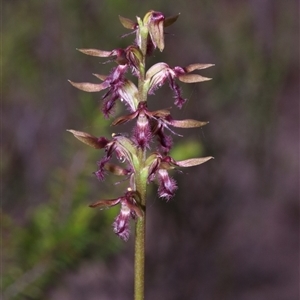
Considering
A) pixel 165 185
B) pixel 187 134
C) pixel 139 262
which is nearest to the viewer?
pixel 139 262

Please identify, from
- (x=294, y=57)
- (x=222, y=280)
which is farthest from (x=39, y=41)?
(x=294, y=57)

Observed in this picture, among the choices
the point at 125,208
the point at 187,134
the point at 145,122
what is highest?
the point at 145,122

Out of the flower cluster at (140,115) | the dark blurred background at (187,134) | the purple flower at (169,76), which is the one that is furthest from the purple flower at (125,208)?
the dark blurred background at (187,134)

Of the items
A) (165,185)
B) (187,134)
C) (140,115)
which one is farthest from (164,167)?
(187,134)

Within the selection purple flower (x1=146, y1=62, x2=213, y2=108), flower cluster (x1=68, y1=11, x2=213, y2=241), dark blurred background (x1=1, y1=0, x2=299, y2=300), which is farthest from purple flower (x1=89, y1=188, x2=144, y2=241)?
dark blurred background (x1=1, y1=0, x2=299, y2=300)

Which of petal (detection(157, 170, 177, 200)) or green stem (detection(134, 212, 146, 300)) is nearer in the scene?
green stem (detection(134, 212, 146, 300))

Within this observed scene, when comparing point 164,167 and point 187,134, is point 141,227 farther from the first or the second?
point 187,134

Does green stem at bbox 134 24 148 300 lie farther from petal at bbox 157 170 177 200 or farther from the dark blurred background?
the dark blurred background
